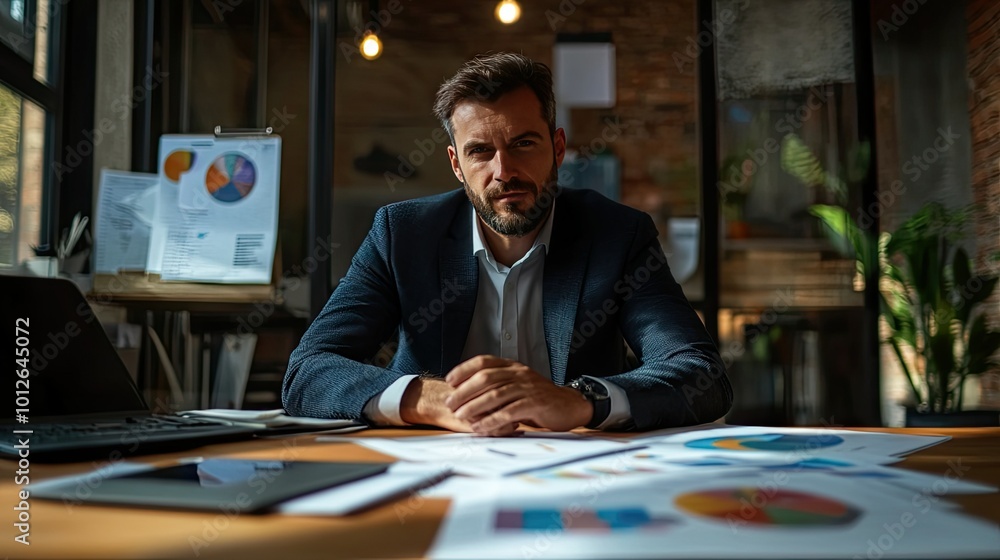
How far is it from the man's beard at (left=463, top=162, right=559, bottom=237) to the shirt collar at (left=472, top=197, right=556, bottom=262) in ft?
0.09

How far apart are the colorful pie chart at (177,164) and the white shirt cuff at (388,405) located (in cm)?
266

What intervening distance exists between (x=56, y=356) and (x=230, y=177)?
2.57 m

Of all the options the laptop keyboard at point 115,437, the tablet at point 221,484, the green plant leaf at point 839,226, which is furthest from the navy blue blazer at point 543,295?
the green plant leaf at point 839,226

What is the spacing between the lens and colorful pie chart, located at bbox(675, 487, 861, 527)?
49 centimetres

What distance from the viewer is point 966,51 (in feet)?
12.8

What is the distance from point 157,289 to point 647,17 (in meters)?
3.78

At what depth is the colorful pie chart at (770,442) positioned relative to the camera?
854 mm

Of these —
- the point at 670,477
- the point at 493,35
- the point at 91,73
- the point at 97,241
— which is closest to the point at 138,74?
the point at 91,73

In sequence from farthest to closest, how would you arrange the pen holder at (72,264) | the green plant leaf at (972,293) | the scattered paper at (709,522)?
the green plant leaf at (972,293) → the pen holder at (72,264) → the scattered paper at (709,522)

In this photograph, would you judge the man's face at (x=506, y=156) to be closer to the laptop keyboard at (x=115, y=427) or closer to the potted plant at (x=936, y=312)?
the laptop keyboard at (x=115, y=427)
